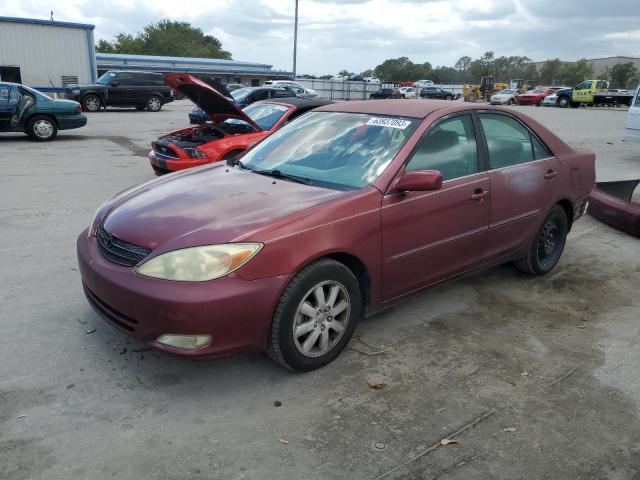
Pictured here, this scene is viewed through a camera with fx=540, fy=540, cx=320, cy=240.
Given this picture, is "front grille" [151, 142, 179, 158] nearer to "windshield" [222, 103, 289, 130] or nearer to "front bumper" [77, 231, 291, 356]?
"windshield" [222, 103, 289, 130]

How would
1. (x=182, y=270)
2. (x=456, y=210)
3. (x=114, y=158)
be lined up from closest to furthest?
1. (x=182, y=270)
2. (x=456, y=210)
3. (x=114, y=158)

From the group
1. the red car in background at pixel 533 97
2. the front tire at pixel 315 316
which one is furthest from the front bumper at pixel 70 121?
the red car in background at pixel 533 97

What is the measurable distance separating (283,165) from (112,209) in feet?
3.94

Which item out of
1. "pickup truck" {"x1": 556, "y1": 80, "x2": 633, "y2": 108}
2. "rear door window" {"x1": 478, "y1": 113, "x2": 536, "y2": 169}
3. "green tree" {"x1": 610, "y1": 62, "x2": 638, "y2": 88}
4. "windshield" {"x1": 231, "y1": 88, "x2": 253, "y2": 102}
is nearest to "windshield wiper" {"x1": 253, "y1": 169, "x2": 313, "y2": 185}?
"rear door window" {"x1": 478, "y1": 113, "x2": 536, "y2": 169}

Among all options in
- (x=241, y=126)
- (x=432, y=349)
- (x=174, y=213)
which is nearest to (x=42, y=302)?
(x=174, y=213)

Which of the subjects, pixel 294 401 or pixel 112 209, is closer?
pixel 294 401

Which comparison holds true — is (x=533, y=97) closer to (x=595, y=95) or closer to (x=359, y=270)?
(x=595, y=95)

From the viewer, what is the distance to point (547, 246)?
4.91 m

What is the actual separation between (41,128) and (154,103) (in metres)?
12.5

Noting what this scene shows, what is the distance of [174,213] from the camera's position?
10.5 ft

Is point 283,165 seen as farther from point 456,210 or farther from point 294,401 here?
point 294,401

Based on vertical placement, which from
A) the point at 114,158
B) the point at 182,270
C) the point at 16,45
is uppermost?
the point at 16,45

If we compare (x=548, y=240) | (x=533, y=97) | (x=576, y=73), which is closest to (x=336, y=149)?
(x=548, y=240)

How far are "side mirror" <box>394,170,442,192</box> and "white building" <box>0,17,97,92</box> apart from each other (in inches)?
1063
